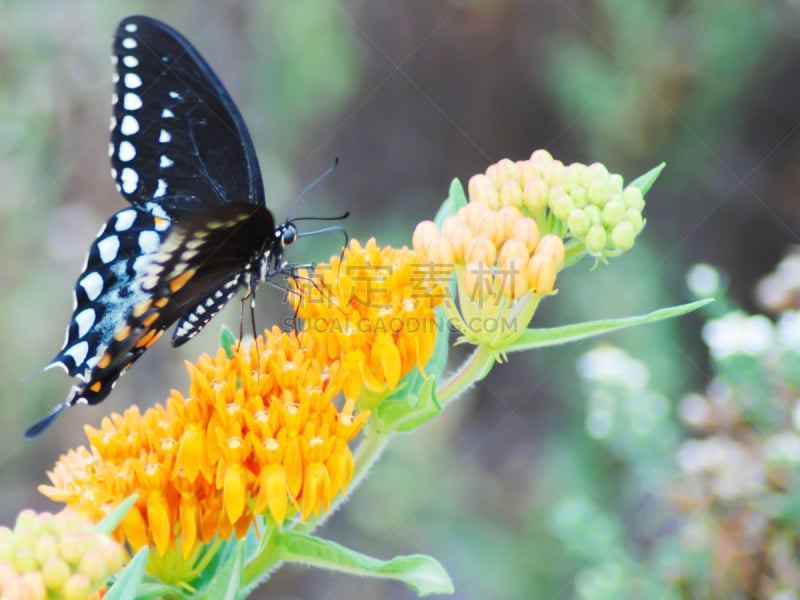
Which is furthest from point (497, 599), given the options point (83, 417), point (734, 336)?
point (83, 417)

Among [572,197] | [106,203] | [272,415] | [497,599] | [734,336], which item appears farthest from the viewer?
[106,203]

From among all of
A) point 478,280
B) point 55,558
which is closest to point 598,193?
point 478,280

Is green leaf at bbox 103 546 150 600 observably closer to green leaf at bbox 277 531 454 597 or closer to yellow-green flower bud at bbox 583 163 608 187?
green leaf at bbox 277 531 454 597

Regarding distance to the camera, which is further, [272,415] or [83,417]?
[83,417]

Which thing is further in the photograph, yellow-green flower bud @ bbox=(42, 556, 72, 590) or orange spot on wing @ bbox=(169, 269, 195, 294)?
orange spot on wing @ bbox=(169, 269, 195, 294)

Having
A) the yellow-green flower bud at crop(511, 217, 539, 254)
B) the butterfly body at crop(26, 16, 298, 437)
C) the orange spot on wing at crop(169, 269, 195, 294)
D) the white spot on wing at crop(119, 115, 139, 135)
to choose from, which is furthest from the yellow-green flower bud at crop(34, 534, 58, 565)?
the white spot on wing at crop(119, 115, 139, 135)

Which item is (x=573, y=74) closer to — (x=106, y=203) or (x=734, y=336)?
(x=734, y=336)

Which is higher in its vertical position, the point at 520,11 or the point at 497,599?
the point at 520,11
